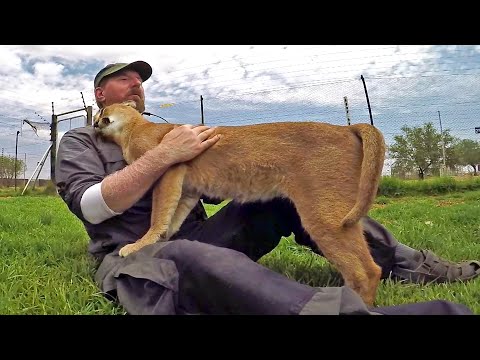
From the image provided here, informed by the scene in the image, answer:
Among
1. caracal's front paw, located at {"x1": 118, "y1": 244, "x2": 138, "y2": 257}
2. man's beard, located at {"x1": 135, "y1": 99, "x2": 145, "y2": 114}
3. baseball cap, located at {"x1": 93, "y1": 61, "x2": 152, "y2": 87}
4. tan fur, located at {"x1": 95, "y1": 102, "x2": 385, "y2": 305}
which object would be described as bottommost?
caracal's front paw, located at {"x1": 118, "y1": 244, "x2": 138, "y2": 257}

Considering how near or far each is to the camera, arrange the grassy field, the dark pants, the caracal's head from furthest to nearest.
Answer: the caracal's head → the grassy field → the dark pants

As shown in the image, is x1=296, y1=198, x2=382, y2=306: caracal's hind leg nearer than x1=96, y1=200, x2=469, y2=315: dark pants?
No

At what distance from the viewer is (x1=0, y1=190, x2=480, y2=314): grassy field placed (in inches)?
62.1

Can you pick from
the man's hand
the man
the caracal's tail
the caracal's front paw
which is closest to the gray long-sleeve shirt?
the man

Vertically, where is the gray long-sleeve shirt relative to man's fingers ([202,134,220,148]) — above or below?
below

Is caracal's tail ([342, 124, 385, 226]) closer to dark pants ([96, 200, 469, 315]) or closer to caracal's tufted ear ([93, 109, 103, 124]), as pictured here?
dark pants ([96, 200, 469, 315])

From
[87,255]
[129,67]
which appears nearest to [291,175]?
[129,67]

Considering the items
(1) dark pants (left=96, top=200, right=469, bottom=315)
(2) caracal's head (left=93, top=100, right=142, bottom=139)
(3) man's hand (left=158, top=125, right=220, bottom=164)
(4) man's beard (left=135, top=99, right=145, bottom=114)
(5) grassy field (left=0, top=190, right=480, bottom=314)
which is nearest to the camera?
(1) dark pants (left=96, top=200, right=469, bottom=315)

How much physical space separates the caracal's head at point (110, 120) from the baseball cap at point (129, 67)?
14 centimetres

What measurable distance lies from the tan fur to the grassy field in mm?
224
